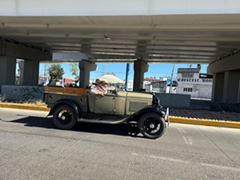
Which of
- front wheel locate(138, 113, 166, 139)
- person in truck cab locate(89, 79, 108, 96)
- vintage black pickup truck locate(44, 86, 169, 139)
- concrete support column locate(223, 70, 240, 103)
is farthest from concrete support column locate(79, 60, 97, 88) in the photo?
front wheel locate(138, 113, 166, 139)

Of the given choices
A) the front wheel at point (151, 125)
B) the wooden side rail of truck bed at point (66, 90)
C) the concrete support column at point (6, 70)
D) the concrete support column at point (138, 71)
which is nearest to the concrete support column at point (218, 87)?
the concrete support column at point (138, 71)

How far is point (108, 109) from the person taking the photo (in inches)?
247

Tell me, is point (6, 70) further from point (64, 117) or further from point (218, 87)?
point (218, 87)

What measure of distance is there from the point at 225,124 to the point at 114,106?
497 centimetres

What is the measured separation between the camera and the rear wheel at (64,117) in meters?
6.33

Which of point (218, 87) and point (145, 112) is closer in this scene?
point (145, 112)

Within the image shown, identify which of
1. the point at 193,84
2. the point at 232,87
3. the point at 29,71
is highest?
the point at 193,84

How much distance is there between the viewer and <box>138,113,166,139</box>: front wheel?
5812 millimetres

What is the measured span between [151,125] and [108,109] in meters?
1.34

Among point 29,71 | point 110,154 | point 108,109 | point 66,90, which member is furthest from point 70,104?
A: point 29,71

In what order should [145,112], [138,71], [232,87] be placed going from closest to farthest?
[145,112], [232,87], [138,71]

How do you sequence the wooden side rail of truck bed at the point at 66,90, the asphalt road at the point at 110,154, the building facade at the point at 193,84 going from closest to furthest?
the asphalt road at the point at 110,154 < the wooden side rail of truck bed at the point at 66,90 < the building facade at the point at 193,84

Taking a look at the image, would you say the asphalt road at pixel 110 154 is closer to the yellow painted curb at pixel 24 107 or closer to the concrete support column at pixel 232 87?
the yellow painted curb at pixel 24 107

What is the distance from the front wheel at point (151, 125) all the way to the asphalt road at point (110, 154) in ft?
0.62
